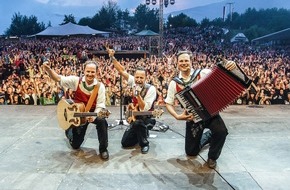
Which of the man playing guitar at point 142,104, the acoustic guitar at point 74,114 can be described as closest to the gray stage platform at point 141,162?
the man playing guitar at point 142,104

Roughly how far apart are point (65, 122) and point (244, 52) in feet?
39.2

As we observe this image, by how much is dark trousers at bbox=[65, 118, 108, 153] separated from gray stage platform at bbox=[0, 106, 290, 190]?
117 mm

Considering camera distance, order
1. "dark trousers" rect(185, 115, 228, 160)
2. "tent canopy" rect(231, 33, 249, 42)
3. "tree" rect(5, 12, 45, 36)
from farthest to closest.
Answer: "tree" rect(5, 12, 45, 36) < "tent canopy" rect(231, 33, 249, 42) < "dark trousers" rect(185, 115, 228, 160)

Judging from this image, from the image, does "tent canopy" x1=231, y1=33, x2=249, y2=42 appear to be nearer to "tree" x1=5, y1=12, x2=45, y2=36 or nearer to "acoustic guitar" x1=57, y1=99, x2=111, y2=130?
"acoustic guitar" x1=57, y1=99, x2=111, y2=130

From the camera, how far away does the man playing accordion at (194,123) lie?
3461mm

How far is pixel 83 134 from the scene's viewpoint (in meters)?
4.05

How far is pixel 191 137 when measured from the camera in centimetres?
376

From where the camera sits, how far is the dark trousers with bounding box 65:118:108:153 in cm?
379

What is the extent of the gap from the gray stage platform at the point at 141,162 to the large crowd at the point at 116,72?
1.22 metres

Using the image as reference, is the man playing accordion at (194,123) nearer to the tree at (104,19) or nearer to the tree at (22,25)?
the tree at (104,19)

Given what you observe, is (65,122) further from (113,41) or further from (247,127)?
(113,41)

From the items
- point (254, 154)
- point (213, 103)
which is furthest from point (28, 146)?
point (254, 154)

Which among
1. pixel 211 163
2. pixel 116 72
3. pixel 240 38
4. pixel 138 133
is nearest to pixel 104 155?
pixel 138 133

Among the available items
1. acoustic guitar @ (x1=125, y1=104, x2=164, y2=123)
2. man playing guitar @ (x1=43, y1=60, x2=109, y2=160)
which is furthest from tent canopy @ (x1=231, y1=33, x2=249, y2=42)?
man playing guitar @ (x1=43, y1=60, x2=109, y2=160)
